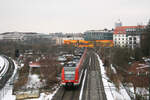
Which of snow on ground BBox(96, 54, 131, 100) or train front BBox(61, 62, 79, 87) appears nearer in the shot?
snow on ground BBox(96, 54, 131, 100)

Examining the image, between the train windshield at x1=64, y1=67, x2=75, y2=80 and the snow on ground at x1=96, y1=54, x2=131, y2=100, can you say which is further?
the train windshield at x1=64, y1=67, x2=75, y2=80

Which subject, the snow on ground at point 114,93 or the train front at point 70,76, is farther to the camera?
the train front at point 70,76

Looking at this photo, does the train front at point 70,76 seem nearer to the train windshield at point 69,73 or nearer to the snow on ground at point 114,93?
the train windshield at point 69,73

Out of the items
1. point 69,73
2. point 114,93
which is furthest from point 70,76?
point 114,93

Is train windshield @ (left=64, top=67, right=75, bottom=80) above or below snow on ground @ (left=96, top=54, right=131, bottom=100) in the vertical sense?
above

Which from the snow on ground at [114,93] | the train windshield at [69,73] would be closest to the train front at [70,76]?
the train windshield at [69,73]

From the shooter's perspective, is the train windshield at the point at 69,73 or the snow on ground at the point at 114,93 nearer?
the snow on ground at the point at 114,93

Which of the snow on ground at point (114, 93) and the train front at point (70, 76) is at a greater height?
the train front at point (70, 76)

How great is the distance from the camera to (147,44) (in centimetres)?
3812

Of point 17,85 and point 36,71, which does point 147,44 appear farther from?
point 17,85

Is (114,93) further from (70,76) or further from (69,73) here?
(69,73)

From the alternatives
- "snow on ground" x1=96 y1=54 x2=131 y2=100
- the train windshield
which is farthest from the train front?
"snow on ground" x1=96 y1=54 x2=131 y2=100

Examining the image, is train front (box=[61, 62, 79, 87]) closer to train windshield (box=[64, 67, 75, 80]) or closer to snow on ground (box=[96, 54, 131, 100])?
train windshield (box=[64, 67, 75, 80])

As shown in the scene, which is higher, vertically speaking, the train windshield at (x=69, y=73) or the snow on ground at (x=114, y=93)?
the train windshield at (x=69, y=73)
